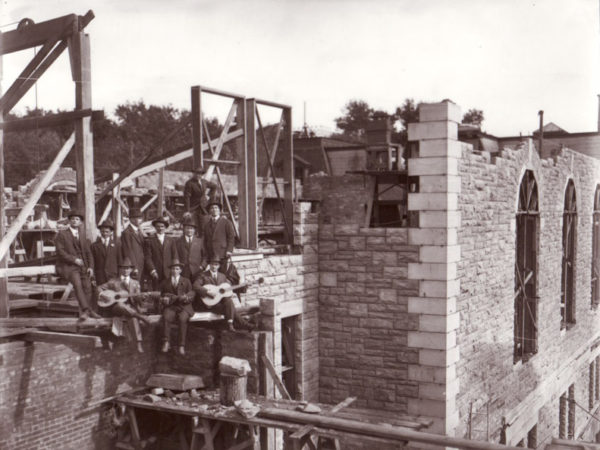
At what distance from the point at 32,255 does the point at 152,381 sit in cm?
950

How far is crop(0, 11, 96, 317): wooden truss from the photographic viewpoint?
9.93 m

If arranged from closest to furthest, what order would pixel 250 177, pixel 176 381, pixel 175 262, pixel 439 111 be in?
pixel 175 262 < pixel 176 381 < pixel 439 111 < pixel 250 177

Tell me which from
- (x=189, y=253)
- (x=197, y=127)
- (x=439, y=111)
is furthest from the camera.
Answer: (x=439, y=111)

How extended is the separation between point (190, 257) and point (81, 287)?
1.70 meters

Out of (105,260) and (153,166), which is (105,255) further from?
(153,166)

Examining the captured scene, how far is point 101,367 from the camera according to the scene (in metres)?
10.1

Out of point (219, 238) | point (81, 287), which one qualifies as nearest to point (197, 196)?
point (219, 238)

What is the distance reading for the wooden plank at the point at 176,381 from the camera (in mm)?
10351

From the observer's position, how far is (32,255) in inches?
727

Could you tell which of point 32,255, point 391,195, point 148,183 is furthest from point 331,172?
point 32,255

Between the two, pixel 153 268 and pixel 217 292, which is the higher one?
pixel 153 268

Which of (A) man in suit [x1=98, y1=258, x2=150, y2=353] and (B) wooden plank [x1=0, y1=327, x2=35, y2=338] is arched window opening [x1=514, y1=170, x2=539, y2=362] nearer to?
(A) man in suit [x1=98, y1=258, x2=150, y2=353]

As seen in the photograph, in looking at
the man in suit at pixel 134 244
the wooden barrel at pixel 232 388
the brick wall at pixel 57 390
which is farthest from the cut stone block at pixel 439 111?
the brick wall at pixel 57 390

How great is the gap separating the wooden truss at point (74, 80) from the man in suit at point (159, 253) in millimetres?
945
